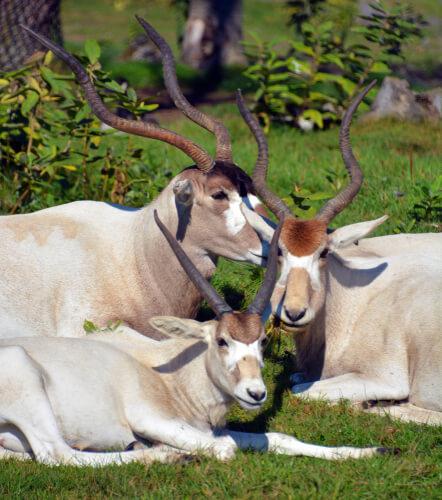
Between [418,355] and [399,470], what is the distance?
5.57 feet

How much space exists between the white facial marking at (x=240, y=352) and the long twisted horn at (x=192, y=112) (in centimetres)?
222

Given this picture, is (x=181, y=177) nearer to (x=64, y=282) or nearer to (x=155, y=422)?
(x=64, y=282)

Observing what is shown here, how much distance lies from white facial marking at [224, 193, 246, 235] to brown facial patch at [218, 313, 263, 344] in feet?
4.71

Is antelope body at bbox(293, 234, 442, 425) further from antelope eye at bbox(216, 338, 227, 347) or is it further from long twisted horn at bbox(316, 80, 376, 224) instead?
antelope eye at bbox(216, 338, 227, 347)

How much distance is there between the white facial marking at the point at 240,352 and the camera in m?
5.72

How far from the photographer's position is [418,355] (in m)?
7.06

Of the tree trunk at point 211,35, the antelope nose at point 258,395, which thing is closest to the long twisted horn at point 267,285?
the antelope nose at point 258,395

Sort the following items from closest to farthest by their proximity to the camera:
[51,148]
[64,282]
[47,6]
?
[64,282] < [51,148] < [47,6]

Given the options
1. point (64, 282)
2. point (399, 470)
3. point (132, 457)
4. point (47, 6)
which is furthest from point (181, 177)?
point (47, 6)

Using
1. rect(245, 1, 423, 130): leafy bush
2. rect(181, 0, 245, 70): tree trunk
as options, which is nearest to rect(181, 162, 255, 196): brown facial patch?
rect(245, 1, 423, 130): leafy bush

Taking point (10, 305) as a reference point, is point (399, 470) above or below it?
above

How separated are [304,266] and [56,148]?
3432 millimetres

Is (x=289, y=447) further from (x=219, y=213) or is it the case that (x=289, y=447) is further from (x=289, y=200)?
(x=289, y=200)

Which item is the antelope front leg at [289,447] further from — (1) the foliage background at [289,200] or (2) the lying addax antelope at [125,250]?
(2) the lying addax antelope at [125,250]
